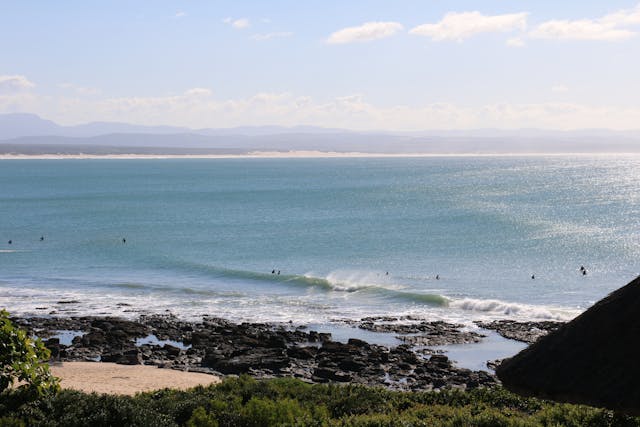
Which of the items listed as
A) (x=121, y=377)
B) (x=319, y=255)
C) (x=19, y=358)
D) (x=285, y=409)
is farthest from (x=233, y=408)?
(x=319, y=255)

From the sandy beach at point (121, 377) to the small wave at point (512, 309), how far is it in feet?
62.3

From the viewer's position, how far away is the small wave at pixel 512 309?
40.9 meters

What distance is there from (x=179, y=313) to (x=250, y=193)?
314 feet

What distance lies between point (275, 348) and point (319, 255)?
30992 mm

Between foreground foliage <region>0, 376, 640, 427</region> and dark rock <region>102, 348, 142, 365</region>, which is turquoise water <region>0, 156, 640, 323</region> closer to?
dark rock <region>102, 348, 142, 365</region>

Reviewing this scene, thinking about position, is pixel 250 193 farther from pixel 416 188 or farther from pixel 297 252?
pixel 297 252

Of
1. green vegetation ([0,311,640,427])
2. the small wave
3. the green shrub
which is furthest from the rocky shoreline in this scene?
the green shrub

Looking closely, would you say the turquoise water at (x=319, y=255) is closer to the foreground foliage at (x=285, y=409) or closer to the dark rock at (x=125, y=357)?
the dark rock at (x=125, y=357)

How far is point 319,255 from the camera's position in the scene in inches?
2525

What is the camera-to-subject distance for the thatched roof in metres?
9.85

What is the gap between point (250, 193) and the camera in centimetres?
13712

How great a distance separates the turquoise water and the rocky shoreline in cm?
321

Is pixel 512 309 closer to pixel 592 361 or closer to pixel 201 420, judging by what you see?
pixel 201 420

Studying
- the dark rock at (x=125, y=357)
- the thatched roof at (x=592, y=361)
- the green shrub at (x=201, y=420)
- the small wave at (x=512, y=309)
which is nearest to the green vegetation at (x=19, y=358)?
the green shrub at (x=201, y=420)
